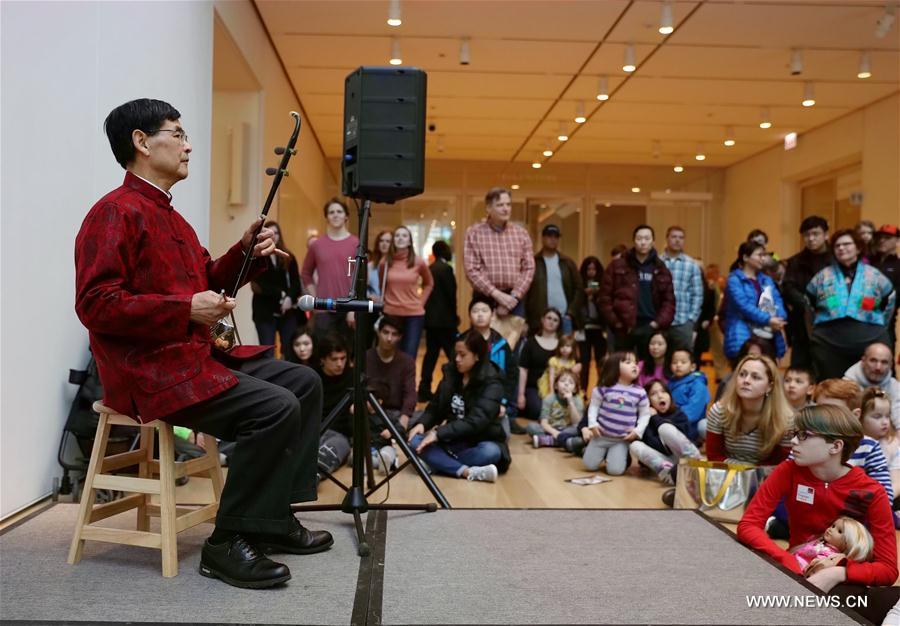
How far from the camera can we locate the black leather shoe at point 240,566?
220cm

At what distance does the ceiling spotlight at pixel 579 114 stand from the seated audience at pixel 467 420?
18.0 ft

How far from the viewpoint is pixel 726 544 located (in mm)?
2746

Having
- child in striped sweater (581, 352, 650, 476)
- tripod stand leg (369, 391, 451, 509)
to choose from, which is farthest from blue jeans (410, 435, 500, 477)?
tripod stand leg (369, 391, 451, 509)

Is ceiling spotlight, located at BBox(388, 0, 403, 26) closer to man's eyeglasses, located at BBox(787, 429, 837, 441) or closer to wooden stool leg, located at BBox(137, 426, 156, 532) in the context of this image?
wooden stool leg, located at BBox(137, 426, 156, 532)

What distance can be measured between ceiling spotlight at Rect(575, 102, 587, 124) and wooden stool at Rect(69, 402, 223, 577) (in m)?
7.39

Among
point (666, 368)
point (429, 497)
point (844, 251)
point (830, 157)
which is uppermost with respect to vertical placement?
point (830, 157)

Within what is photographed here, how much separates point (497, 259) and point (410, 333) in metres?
0.78

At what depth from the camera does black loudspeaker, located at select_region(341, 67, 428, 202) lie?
2.84 metres

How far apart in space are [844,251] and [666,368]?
1.24 metres

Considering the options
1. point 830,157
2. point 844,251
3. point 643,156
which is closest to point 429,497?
point 844,251

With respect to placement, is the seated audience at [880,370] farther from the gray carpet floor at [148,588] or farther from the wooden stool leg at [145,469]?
the wooden stool leg at [145,469]

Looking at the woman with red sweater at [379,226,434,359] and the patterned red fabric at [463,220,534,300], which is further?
the woman with red sweater at [379,226,434,359]

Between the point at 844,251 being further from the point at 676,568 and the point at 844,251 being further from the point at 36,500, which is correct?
the point at 36,500
